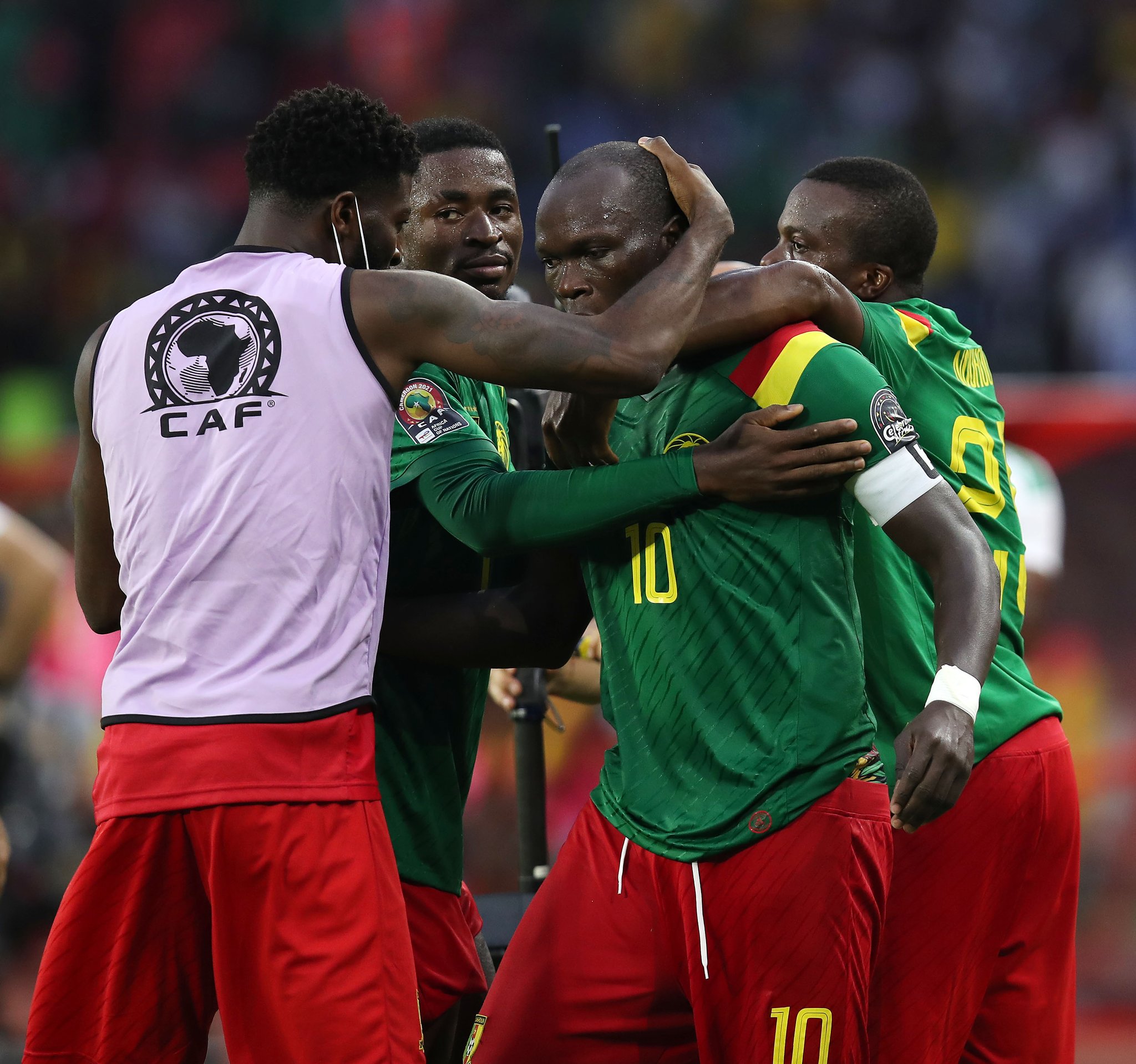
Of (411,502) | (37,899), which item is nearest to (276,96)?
(37,899)

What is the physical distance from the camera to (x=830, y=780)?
97.0 inches

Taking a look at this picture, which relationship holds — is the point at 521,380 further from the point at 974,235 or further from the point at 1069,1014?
the point at 974,235

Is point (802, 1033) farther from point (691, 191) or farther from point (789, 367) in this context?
point (691, 191)

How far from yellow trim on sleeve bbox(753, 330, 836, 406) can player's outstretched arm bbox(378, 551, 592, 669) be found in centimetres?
56

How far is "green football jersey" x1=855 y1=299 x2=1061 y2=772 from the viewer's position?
9.62 ft

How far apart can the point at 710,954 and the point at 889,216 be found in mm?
1627

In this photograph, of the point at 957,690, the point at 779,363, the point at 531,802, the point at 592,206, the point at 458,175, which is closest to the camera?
the point at 957,690

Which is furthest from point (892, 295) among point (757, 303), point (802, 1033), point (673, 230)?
point (802, 1033)

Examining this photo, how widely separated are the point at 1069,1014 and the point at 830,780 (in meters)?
1.07

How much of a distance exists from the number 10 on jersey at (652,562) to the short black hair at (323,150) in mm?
794

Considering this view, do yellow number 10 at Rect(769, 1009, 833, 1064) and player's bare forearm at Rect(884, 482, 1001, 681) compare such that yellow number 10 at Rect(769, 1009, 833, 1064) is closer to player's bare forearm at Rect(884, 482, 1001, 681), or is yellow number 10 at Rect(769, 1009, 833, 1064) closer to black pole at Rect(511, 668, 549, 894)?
player's bare forearm at Rect(884, 482, 1001, 681)

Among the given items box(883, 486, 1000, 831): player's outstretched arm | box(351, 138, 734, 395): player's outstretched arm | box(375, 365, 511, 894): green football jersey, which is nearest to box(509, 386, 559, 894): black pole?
box(375, 365, 511, 894): green football jersey

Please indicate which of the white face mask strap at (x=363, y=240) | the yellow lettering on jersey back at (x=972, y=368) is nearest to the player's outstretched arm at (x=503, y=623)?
the white face mask strap at (x=363, y=240)

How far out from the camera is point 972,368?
321 cm
